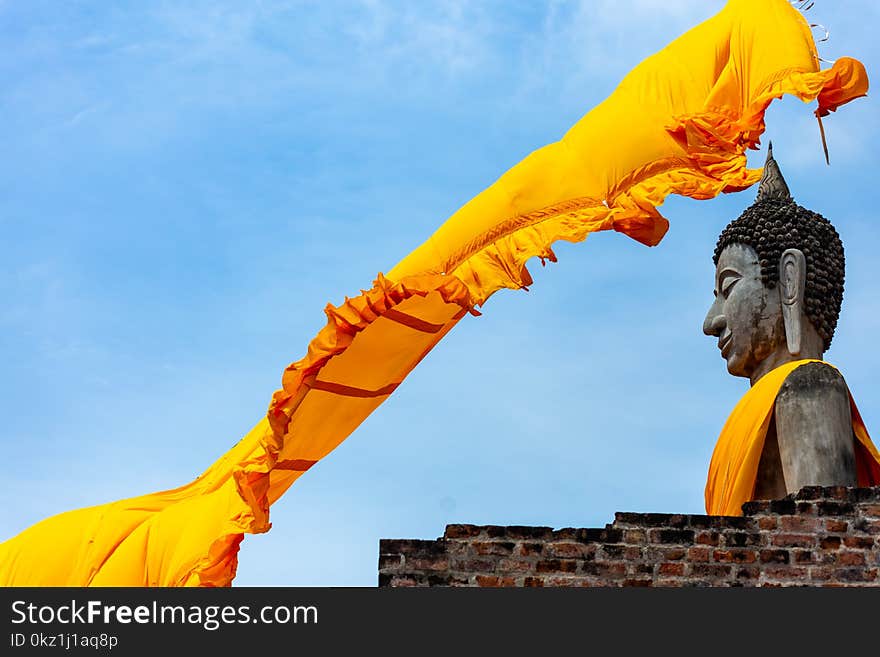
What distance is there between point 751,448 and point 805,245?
1.32 m

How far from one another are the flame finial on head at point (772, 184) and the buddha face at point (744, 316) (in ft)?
1.55

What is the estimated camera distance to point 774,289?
33.2 ft

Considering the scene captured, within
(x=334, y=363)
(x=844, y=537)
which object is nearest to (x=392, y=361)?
(x=334, y=363)

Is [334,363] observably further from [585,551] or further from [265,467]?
[585,551]

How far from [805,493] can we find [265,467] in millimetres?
2606

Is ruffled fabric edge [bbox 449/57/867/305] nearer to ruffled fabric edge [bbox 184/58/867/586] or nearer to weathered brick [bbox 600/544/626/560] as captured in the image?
ruffled fabric edge [bbox 184/58/867/586]

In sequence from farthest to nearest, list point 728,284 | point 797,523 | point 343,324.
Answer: point 728,284 < point 343,324 < point 797,523

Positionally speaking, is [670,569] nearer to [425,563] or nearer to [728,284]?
[425,563]

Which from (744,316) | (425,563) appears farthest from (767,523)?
(744,316)

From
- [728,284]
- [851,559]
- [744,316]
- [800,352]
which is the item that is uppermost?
[728,284]

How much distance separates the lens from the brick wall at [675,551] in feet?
25.8

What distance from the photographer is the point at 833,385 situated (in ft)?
30.9

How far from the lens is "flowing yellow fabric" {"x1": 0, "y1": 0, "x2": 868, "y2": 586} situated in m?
9.38

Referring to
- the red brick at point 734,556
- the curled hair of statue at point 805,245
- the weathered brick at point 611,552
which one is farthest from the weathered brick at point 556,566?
the curled hair of statue at point 805,245
